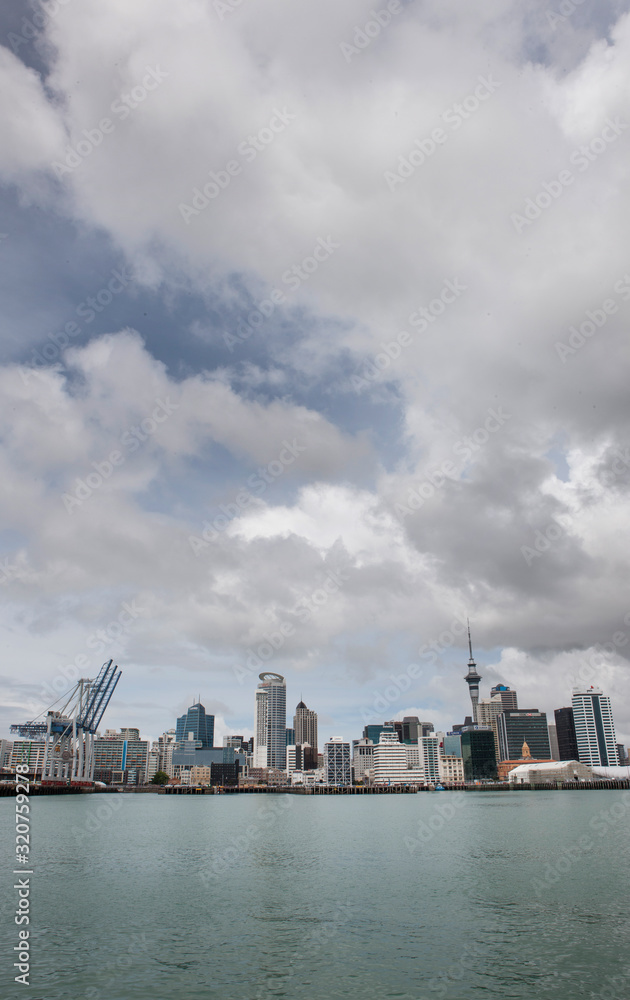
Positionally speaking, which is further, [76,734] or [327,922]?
[76,734]

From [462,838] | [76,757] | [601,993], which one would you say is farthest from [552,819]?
[76,757]

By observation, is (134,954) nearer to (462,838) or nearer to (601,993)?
(601,993)

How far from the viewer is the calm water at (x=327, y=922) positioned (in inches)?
722

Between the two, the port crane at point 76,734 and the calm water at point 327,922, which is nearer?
the calm water at point 327,922

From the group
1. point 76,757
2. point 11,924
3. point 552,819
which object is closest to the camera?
point 11,924

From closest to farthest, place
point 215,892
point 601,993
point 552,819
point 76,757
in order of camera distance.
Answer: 1. point 601,993
2. point 215,892
3. point 552,819
4. point 76,757

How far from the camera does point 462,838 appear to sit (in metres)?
54.9

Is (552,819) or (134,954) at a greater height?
(134,954)

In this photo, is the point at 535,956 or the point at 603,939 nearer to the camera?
the point at 535,956

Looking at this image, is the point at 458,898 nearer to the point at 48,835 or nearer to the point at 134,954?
the point at 134,954

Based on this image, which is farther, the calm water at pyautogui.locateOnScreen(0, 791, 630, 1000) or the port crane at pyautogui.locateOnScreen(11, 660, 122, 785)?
the port crane at pyautogui.locateOnScreen(11, 660, 122, 785)

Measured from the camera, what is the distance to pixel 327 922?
2497 cm

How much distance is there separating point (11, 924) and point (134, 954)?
6223 mm

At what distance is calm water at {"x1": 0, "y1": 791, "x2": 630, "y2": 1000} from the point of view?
1834cm
